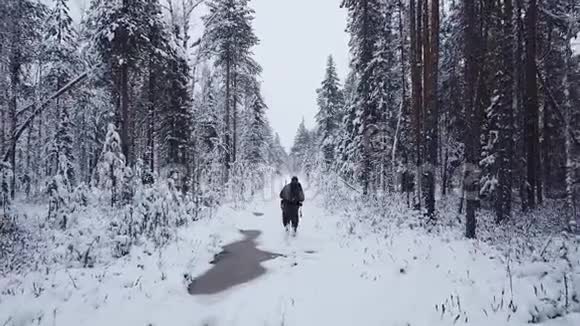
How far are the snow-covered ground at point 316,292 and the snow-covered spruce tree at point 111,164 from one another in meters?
3.29

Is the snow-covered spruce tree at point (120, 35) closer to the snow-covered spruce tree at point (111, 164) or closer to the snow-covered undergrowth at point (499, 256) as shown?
the snow-covered spruce tree at point (111, 164)

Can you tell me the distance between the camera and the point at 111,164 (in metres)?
10.0

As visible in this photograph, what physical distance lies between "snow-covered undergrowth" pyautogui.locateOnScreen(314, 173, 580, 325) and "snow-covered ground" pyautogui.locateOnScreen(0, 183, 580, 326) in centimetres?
2

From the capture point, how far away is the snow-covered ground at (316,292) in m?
4.58

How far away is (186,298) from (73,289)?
70.4 inches

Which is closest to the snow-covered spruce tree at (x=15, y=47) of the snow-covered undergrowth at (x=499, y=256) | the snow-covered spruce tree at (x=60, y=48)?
the snow-covered spruce tree at (x=60, y=48)

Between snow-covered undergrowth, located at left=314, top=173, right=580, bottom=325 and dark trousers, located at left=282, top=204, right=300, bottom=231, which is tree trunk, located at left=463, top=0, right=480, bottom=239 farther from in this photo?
dark trousers, located at left=282, top=204, right=300, bottom=231

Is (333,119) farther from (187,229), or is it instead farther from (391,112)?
(187,229)

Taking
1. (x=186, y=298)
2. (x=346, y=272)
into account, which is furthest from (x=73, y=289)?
(x=346, y=272)

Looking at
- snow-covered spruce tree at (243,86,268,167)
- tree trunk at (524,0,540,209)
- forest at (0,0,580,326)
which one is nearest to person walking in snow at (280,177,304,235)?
forest at (0,0,580,326)

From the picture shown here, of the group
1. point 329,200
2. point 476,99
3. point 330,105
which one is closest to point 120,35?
point 476,99

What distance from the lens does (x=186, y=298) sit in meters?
5.71

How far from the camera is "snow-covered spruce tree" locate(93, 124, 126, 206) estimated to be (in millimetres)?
9750

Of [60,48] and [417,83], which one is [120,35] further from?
[417,83]
